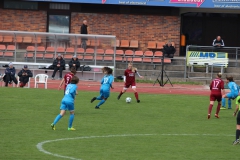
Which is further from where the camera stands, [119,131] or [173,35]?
[173,35]

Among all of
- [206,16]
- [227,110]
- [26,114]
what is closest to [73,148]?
[26,114]

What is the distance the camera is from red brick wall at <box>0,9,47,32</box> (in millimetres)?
44000

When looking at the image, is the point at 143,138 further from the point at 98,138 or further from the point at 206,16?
the point at 206,16

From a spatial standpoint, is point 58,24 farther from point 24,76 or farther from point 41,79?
point 24,76

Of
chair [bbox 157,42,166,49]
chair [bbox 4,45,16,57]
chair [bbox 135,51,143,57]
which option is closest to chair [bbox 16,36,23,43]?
chair [bbox 4,45,16,57]

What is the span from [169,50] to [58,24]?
8.31 meters

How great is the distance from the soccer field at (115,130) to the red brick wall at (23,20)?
1301 cm

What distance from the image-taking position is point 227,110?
28141 mm

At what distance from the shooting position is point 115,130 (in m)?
21.1

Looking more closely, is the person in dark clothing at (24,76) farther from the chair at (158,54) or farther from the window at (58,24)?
the window at (58,24)

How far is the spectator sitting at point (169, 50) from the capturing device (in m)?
39.7

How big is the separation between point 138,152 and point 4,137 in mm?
4045

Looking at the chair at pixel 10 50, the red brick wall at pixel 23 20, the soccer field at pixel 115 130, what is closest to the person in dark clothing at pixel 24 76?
the soccer field at pixel 115 130

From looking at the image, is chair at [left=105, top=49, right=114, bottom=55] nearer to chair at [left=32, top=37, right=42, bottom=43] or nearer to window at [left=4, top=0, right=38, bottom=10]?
chair at [left=32, top=37, right=42, bottom=43]
